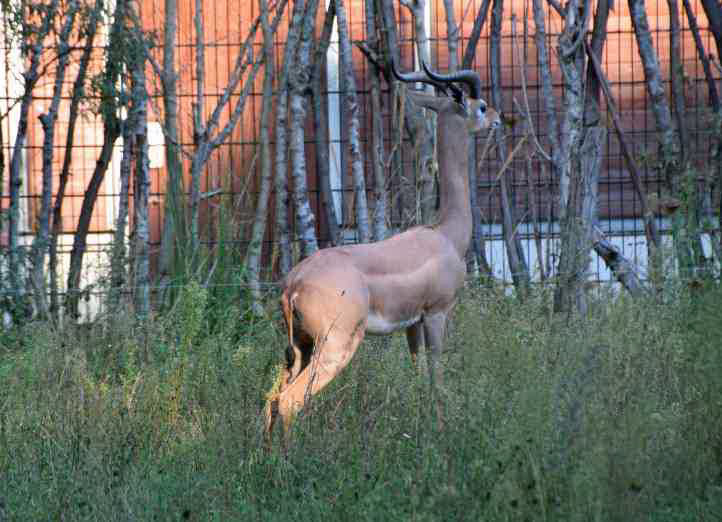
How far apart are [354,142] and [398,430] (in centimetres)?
538

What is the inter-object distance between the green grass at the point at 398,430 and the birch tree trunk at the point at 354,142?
98.6 inches

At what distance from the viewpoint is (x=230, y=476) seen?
551cm

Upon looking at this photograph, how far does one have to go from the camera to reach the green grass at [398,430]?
419cm

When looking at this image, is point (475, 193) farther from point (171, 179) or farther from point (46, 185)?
point (46, 185)

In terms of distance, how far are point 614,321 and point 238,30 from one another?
8.15 meters

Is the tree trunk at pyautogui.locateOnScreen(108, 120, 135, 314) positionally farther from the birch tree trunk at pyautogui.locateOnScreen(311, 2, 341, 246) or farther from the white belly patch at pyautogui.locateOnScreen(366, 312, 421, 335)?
the white belly patch at pyautogui.locateOnScreen(366, 312, 421, 335)

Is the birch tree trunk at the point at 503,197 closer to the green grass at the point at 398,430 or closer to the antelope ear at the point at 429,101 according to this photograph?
the green grass at the point at 398,430

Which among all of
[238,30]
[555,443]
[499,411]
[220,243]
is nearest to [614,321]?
[499,411]

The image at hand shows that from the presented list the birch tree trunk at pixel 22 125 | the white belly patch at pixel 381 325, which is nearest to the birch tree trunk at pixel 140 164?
the birch tree trunk at pixel 22 125

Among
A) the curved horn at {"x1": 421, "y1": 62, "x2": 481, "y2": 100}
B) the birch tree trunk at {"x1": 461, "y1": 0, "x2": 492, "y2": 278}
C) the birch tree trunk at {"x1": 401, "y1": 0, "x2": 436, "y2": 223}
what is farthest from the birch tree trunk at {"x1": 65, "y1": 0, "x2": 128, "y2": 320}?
the curved horn at {"x1": 421, "y1": 62, "x2": 481, "y2": 100}

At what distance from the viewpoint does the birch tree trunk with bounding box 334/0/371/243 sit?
10.6m

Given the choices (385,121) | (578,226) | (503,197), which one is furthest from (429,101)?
(385,121)

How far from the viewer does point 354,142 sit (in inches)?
422

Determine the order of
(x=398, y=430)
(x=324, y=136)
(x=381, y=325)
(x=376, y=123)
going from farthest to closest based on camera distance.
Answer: (x=324, y=136) → (x=376, y=123) → (x=381, y=325) → (x=398, y=430)
